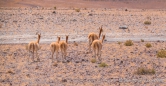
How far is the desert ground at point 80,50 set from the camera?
20055mm

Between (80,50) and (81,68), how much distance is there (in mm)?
5746

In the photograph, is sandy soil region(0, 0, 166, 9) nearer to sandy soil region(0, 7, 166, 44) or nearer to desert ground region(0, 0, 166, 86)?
desert ground region(0, 0, 166, 86)

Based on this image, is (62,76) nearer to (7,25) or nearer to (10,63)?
(10,63)

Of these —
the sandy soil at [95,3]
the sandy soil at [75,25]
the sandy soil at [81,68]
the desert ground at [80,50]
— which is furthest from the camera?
the sandy soil at [95,3]

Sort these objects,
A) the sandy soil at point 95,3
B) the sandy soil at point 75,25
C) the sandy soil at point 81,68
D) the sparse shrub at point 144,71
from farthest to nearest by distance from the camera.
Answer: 1. the sandy soil at point 95,3
2. the sandy soil at point 75,25
3. the sparse shrub at point 144,71
4. the sandy soil at point 81,68

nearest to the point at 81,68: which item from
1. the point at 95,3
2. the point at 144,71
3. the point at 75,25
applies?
the point at 144,71

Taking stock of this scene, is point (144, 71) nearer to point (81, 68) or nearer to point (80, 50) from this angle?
point (81, 68)

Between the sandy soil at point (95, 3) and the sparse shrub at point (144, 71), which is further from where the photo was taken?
the sandy soil at point (95, 3)

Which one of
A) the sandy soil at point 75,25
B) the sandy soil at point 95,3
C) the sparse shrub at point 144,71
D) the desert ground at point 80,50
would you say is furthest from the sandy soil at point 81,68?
the sandy soil at point 95,3

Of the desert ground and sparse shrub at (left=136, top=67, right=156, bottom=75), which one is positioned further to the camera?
sparse shrub at (left=136, top=67, right=156, bottom=75)

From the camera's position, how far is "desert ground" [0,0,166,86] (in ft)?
65.8

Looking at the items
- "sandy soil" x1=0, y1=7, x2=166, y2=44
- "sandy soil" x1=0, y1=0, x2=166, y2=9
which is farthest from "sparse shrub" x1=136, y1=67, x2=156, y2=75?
"sandy soil" x1=0, y1=0, x2=166, y2=9

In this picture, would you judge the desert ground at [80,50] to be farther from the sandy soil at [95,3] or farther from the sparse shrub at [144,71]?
the sandy soil at [95,3]

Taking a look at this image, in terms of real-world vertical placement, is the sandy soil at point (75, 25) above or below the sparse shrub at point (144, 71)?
above
